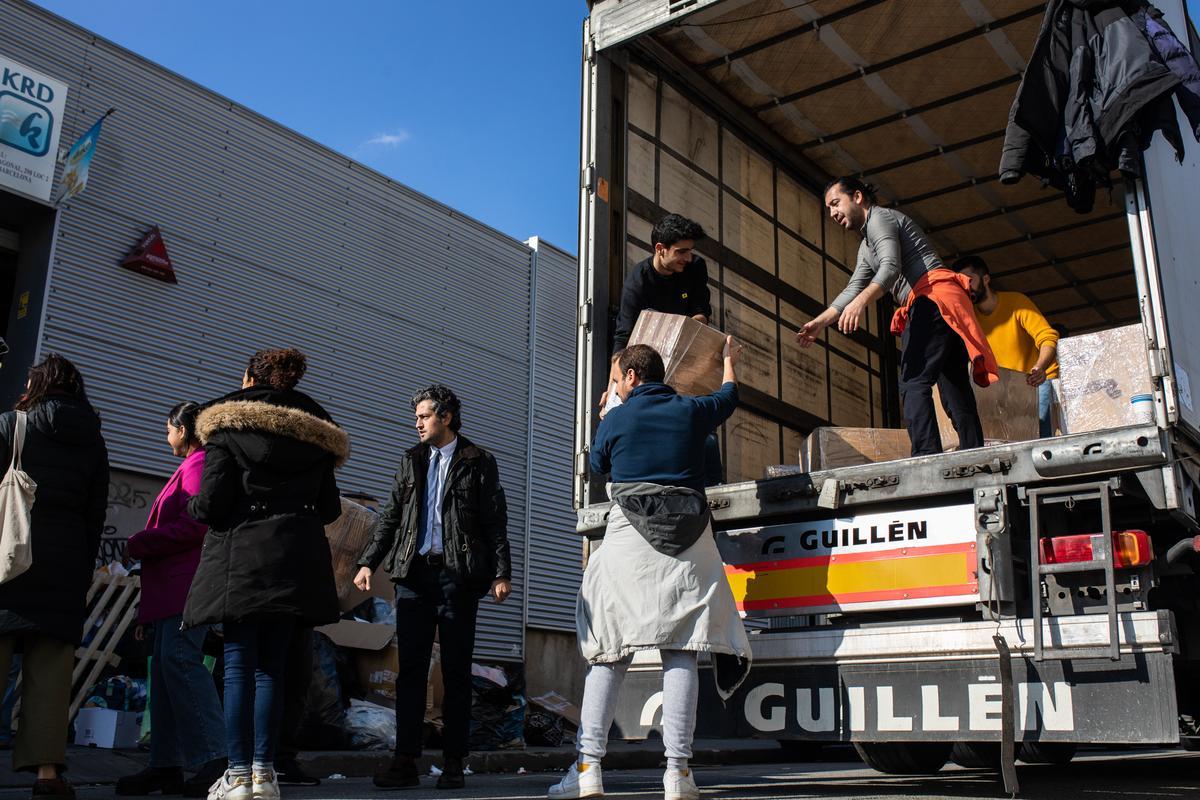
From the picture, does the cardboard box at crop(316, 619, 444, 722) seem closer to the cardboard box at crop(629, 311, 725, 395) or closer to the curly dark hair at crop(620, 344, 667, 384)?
the cardboard box at crop(629, 311, 725, 395)

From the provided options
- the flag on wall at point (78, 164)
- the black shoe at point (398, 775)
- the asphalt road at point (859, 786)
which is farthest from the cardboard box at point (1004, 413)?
the flag on wall at point (78, 164)

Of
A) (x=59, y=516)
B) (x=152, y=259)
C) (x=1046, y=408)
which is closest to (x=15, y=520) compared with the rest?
(x=59, y=516)

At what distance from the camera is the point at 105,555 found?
10.6m

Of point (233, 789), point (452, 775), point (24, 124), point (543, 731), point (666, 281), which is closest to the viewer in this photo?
point (233, 789)

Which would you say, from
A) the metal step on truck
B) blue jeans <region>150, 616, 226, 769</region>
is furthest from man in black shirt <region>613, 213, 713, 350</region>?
blue jeans <region>150, 616, 226, 769</region>

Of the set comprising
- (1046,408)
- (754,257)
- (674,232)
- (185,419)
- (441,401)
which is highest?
(754,257)

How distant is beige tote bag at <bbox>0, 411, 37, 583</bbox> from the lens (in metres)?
4.39

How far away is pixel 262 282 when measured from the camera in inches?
521

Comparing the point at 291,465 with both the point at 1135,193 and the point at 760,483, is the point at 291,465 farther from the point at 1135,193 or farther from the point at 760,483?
the point at 1135,193

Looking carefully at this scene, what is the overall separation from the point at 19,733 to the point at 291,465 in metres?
1.58

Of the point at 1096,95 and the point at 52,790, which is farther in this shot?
the point at 1096,95

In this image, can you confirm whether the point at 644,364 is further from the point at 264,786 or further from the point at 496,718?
the point at 496,718

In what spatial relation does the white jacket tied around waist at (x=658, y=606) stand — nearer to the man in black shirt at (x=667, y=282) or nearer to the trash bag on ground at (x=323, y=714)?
the man in black shirt at (x=667, y=282)

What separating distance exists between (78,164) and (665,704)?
944 cm
